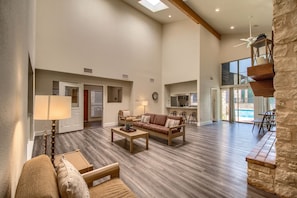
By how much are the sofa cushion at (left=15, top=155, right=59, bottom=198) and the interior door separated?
507 centimetres

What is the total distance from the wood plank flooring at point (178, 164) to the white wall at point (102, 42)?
10.3 ft

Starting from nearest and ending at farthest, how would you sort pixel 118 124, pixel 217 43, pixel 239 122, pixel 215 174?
pixel 215 174 → pixel 118 124 → pixel 239 122 → pixel 217 43

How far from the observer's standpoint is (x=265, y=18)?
21.2 ft

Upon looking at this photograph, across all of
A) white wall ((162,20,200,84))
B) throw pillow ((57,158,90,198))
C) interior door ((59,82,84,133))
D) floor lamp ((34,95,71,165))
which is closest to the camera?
throw pillow ((57,158,90,198))

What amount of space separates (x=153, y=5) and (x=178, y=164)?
7.75 metres

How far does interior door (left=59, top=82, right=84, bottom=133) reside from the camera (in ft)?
18.8

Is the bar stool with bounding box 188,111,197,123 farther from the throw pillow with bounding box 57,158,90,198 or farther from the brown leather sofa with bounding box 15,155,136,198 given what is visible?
the throw pillow with bounding box 57,158,90,198

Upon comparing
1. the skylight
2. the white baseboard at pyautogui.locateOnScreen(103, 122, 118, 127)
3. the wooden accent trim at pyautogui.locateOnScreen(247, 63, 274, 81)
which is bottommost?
the white baseboard at pyautogui.locateOnScreen(103, 122, 118, 127)

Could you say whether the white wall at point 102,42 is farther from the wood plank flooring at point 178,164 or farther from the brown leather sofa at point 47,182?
the brown leather sofa at point 47,182

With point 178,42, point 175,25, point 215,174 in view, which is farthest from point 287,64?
point 175,25

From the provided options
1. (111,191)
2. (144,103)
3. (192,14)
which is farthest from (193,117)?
(111,191)

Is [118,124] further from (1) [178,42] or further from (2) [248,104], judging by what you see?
(2) [248,104]

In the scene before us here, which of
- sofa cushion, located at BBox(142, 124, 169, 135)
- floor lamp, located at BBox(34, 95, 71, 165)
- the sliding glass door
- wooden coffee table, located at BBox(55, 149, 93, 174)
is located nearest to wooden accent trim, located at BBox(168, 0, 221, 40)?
the sliding glass door

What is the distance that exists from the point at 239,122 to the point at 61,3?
32.9 feet
